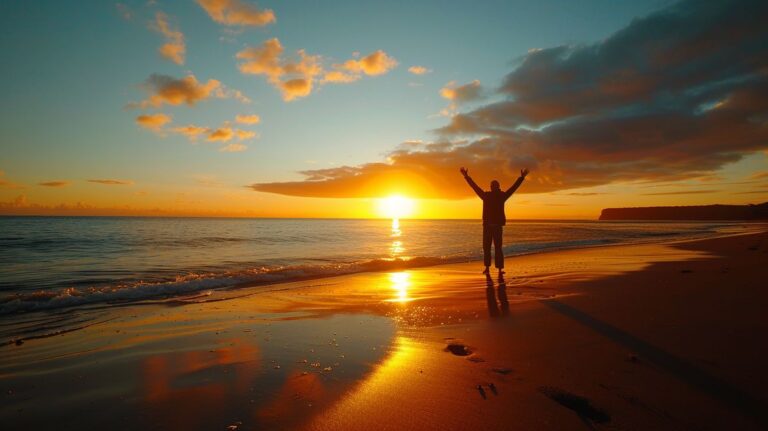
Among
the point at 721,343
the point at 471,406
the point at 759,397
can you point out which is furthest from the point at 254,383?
the point at 721,343

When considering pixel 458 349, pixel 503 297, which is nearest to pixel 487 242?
pixel 503 297

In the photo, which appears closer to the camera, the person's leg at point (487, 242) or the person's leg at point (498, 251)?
the person's leg at point (498, 251)

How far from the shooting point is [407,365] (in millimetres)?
3812

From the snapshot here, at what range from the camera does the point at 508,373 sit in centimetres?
349

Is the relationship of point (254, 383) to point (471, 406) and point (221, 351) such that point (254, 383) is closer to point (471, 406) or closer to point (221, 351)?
point (221, 351)

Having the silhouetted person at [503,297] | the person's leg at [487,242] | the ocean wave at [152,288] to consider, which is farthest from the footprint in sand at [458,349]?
the person's leg at [487,242]

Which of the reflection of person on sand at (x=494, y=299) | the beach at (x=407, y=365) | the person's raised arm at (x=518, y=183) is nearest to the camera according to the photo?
the beach at (x=407, y=365)

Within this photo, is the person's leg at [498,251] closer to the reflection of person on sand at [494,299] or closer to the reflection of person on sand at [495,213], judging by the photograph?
the reflection of person on sand at [495,213]

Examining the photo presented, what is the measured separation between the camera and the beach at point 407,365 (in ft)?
8.95

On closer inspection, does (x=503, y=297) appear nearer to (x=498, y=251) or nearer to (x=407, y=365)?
(x=498, y=251)

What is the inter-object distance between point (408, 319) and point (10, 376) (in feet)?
15.8

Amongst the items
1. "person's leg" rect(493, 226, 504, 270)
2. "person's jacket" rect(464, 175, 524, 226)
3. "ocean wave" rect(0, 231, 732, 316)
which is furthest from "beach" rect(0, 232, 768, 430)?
"person's jacket" rect(464, 175, 524, 226)

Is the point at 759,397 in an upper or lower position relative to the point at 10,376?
upper

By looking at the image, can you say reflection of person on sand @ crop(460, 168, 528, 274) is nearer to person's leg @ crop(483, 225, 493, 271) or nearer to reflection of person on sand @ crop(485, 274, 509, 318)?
person's leg @ crop(483, 225, 493, 271)
